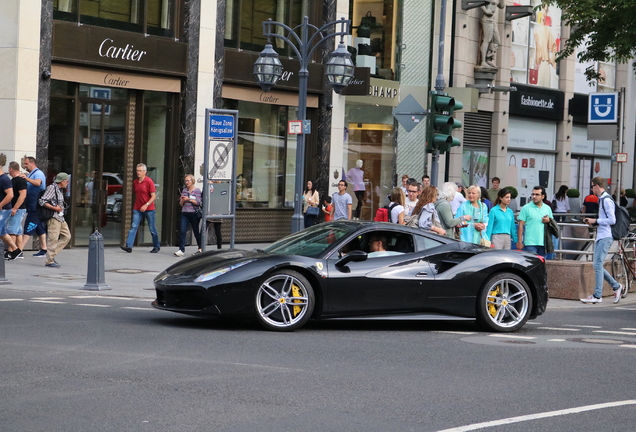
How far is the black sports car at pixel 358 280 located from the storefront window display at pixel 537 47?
2459cm

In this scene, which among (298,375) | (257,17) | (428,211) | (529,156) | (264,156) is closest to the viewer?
(298,375)

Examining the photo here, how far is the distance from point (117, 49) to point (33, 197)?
4.28 m

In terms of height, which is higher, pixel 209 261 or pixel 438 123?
pixel 438 123

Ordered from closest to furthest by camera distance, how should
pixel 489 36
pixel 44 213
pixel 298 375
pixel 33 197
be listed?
1. pixel 298 375
2. pixel 44 213
3. pixel 33 197
4. pixel 489 36

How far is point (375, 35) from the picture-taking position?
1187 inches

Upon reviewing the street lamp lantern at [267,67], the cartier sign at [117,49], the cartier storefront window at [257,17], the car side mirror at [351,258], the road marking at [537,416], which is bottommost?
the road marking at [537,416]

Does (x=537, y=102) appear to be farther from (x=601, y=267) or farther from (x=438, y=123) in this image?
(x=601, y=267)

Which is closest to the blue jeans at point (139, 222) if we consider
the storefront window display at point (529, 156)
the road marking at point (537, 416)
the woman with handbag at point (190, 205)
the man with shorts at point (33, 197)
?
the woman with handbag at point (190, 205)

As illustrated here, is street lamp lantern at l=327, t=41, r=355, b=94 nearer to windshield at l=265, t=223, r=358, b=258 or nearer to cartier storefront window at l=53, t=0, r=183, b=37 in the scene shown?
cartier storefront window at l=53, t=0, r=183, b=37

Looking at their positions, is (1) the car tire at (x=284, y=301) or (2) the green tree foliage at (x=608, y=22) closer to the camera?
(1) the car tire at (x=284, y=301)

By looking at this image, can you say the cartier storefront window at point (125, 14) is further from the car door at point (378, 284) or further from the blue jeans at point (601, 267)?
the car door at point (378, 284)

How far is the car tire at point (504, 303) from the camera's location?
472 inches

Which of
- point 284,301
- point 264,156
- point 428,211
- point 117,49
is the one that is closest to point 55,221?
point 117,49

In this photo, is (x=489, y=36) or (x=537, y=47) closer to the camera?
(x=489, y=36)
